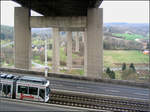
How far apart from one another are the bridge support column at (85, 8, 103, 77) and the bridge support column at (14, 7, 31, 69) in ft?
12.7

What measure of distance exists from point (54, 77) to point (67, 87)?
1.60 meters


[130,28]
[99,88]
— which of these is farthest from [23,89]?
[130,28]

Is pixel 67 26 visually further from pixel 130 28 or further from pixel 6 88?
pixel 130 28

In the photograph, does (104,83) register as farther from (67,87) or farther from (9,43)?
(9,43)

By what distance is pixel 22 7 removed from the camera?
Result: 34.0 ft

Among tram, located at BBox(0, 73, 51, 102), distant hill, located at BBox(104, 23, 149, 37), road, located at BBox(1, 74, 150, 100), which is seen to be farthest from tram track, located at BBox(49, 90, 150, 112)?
distant hill, located at BBox(104, 23, 149, 37)

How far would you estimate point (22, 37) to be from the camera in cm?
1039

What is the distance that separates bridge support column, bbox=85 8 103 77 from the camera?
9406 millimetres

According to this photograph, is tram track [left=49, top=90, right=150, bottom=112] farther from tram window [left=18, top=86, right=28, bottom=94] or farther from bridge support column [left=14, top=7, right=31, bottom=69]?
bridge support column [left=14, top=7, right=31, bottom=69]

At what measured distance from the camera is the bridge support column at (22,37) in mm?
10345

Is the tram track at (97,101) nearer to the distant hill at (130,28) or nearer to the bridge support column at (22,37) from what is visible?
the bridge support column at (22,37)

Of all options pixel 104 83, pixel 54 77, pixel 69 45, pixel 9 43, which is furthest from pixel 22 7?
pixel 69 45

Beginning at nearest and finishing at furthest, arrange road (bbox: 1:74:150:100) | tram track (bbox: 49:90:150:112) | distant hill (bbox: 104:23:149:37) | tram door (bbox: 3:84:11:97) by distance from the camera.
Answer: tram door (bbox: 3:84:11:97) → tram track (bbox: 49:90:150:112) → road (bbox: 1:74:150:100) → distant hill (bbox: 104:23:149:37)

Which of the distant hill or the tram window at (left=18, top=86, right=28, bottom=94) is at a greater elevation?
the distant hill
